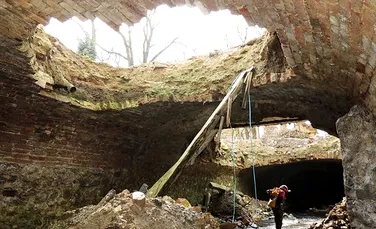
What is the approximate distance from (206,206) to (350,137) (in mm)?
4939

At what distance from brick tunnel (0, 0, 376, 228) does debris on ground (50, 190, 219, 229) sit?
1885 mm

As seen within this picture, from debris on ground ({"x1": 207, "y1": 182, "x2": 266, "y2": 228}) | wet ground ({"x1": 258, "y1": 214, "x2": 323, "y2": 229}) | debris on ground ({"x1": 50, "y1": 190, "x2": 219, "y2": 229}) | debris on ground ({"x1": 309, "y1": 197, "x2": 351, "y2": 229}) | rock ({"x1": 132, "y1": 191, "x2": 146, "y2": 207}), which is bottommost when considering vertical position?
wet ground ({"x1": 258, "y1": 214, "x2": 323, "y2": 229})

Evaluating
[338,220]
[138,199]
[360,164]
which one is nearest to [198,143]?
[138,199]

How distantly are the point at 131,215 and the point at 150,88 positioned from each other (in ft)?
12.1

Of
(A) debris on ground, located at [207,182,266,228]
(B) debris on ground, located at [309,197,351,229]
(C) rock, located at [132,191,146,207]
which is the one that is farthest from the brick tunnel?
(C) rock, located at [132,191,146,207]

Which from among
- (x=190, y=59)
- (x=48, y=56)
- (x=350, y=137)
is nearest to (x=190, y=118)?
(x=190, y=59)

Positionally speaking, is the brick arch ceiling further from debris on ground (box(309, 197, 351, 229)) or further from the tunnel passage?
the tunnel passage

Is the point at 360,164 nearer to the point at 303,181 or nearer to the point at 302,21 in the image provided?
the point at 302,21

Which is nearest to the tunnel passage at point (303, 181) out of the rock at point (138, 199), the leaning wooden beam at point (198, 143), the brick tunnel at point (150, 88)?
the brick tunnel at point (150, 88)

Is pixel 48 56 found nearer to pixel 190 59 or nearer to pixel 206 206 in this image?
pixel 190 59

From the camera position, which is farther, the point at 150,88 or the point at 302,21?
the point at 150,88

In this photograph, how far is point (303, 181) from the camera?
14.5 meters

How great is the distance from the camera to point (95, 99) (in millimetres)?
5969

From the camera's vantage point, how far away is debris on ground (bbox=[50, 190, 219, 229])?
284 cm
